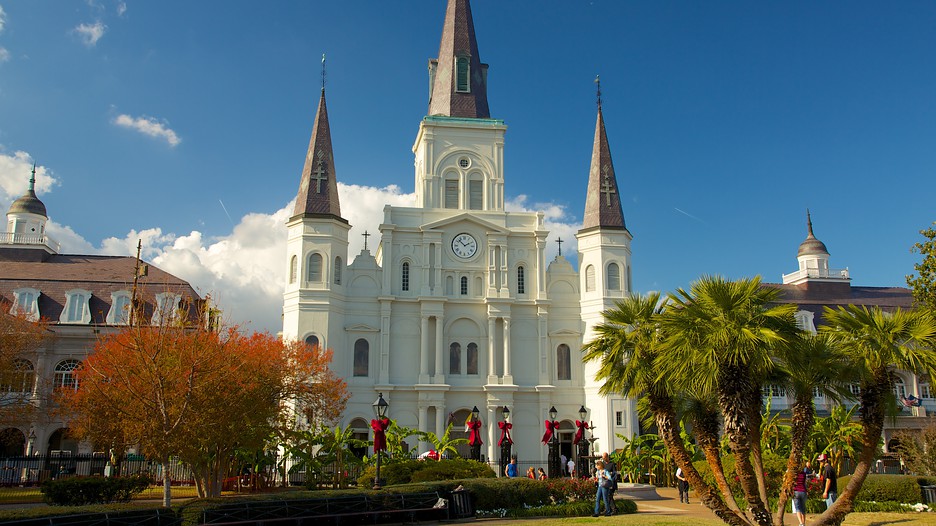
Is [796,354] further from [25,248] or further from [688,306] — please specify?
[25,248]

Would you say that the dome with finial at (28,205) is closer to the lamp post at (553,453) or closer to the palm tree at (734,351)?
the lamp post at (553,453)

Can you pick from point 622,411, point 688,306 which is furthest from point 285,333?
point 688,306

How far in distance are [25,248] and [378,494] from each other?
41.1 m

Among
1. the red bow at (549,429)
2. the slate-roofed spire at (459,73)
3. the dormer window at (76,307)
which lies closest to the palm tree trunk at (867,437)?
the red bow at (549,429)

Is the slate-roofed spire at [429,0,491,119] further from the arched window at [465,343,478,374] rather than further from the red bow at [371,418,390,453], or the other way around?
the red bow at [371,418,390,453]

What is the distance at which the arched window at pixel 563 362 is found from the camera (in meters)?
46.7

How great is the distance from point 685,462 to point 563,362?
1237 inches

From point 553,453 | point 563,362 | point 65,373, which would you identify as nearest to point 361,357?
point 563,362

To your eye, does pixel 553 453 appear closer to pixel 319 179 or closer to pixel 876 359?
pixel 876 359

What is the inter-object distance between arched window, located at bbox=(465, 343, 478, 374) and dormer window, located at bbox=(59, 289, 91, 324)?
21781mm

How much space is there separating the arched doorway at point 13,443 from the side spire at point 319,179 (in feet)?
62.1

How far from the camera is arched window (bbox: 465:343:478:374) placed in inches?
1810

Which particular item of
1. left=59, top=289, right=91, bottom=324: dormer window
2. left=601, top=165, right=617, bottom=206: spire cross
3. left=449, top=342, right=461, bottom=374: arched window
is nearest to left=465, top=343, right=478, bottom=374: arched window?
left=449, top=342, right=461, bottom=374: arched window

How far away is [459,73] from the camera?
171 ft
